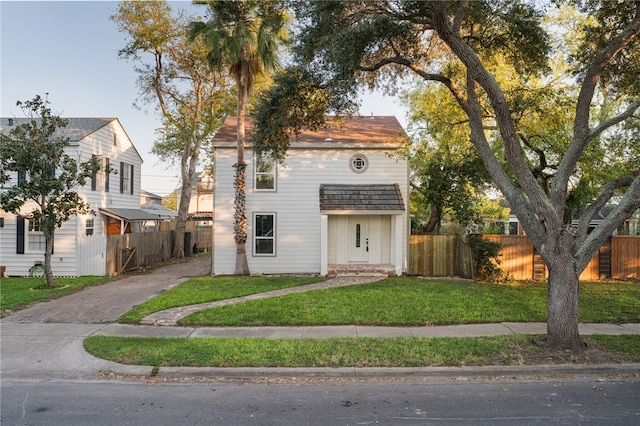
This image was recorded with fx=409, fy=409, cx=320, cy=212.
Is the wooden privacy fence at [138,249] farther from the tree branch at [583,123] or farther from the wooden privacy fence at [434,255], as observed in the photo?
the tree branch at [583,123]

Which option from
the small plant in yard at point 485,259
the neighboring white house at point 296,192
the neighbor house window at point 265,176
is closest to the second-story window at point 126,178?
the neighboring white house at point 296,192

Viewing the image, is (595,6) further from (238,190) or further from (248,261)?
(248,261)

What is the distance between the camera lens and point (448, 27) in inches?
328

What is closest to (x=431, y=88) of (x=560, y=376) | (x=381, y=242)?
(x=381, y=242)

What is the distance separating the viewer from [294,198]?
16906 mm

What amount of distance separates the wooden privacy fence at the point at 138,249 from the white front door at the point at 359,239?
1008 centimetres

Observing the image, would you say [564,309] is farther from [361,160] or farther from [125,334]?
[361,160]

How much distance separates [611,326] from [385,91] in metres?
8.12

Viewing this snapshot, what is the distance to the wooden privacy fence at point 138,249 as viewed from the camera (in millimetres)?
17469

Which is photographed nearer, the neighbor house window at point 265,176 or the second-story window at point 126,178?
the neighbor house window at point 265,176

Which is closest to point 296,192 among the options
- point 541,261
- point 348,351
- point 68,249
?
point 68,249

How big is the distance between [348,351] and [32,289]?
11849 mm

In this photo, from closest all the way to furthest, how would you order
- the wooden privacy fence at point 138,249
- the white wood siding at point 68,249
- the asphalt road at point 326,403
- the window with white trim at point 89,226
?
the asphalt road at point 326,403 < the white wood siding at point 68,249 < the wooden privacy fence at point 138,249 < the window with white trim at point 89,226

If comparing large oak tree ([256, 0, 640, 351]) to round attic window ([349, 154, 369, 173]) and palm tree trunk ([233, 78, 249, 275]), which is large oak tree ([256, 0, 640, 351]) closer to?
palm tree trunk ([233, 78, 249, 275])
